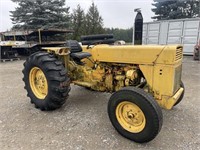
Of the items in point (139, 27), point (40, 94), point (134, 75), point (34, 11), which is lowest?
point (40, 94)

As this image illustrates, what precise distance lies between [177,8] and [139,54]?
19.2 meters

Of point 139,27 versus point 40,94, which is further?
point 40,94

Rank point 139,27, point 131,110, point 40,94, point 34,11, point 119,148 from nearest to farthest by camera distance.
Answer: point 119,148
point 131,110
point 139,27
point 40,94
point 34,11

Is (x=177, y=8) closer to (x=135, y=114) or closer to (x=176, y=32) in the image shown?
(x=176, y=32)

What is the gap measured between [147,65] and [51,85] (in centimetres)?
162

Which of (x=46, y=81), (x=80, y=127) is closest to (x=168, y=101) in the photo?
(x=80, y=127)

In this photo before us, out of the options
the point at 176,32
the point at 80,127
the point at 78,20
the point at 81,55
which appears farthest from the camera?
the point at 78,20

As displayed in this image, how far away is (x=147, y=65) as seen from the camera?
2783mm

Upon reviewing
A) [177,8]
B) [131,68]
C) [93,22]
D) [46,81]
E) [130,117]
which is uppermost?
[177,8]

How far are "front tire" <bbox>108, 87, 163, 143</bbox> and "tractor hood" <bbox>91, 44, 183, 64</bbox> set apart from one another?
52cm

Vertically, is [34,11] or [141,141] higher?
[34,11]

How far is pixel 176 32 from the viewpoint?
11.3m

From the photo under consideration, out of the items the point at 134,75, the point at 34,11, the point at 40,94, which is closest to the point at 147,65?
the point at 134,75

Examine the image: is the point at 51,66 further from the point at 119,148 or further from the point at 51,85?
the point at 119,148
